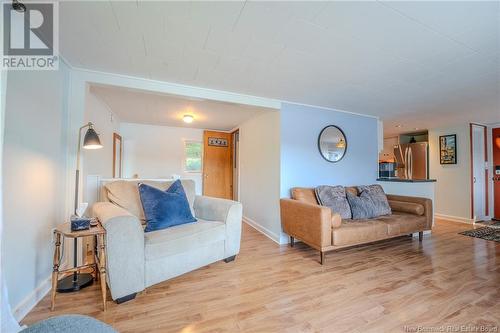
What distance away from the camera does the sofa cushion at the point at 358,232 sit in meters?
2.43

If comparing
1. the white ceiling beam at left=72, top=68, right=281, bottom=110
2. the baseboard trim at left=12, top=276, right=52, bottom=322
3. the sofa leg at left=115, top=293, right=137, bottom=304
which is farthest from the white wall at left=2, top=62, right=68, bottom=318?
the sofa leg at left=115, top=293, right=137, bottom=304

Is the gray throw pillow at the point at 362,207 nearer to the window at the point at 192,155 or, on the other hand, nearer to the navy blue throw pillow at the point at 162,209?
the navy blue throw pillow at the point at 162,209

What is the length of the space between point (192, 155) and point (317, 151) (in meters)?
3.03

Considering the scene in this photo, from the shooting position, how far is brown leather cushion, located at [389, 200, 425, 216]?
311 centimetres

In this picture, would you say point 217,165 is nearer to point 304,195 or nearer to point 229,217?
point 304,195

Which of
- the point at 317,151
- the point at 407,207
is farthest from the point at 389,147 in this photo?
the point at 317,151

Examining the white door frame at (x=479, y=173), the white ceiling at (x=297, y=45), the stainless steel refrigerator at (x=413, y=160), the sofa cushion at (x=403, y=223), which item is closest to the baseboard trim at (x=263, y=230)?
the sofa cushion at (x=403, y=223)

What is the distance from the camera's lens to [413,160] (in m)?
5.25

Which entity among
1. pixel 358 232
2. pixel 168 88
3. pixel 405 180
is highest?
pixel 168 88

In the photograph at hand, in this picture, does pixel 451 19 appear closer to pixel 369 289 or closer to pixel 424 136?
pixel 369 289

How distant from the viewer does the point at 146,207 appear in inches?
82.5

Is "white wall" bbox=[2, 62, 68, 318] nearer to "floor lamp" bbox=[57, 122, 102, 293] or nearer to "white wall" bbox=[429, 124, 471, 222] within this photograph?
"floor lamp" bbox=[57, 122, 102, 293]

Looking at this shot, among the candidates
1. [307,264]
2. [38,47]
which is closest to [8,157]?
[38,47]

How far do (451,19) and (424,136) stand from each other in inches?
203
